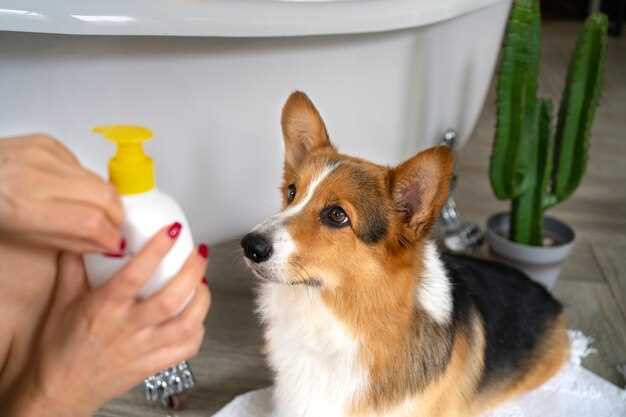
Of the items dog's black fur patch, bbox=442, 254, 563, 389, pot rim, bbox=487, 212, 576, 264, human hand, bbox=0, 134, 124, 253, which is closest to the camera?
human hand, bbox=0, 134, 124, 253

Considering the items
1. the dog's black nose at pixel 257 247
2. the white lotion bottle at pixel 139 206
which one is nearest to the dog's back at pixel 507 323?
the dog's black nose at pixel 257 247

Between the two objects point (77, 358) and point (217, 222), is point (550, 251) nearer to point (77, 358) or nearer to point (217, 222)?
point (217, 222)

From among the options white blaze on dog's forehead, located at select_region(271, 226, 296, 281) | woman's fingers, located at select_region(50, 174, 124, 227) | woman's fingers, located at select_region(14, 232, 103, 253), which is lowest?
white blaze on dog's forehead, located at select_region(271, 226, 296, 281)

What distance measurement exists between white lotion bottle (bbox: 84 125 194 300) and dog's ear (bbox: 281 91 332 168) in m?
0.68

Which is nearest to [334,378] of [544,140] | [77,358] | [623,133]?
[77,358]

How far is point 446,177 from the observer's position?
3.55 feet

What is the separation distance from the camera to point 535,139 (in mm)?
1955

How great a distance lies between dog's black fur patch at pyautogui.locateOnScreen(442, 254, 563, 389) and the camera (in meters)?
1.46

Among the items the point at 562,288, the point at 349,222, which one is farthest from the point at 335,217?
the point at 562,288

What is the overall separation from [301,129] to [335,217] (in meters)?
0.31

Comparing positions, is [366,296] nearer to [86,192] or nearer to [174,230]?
[174,230]

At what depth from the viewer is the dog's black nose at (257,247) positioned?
1.10 metres

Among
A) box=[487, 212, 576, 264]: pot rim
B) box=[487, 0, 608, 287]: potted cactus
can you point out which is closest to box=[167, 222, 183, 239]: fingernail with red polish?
box=[487, 0, 608, 287]: potted cactus

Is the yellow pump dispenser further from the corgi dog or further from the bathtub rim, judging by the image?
the bathtub rim
